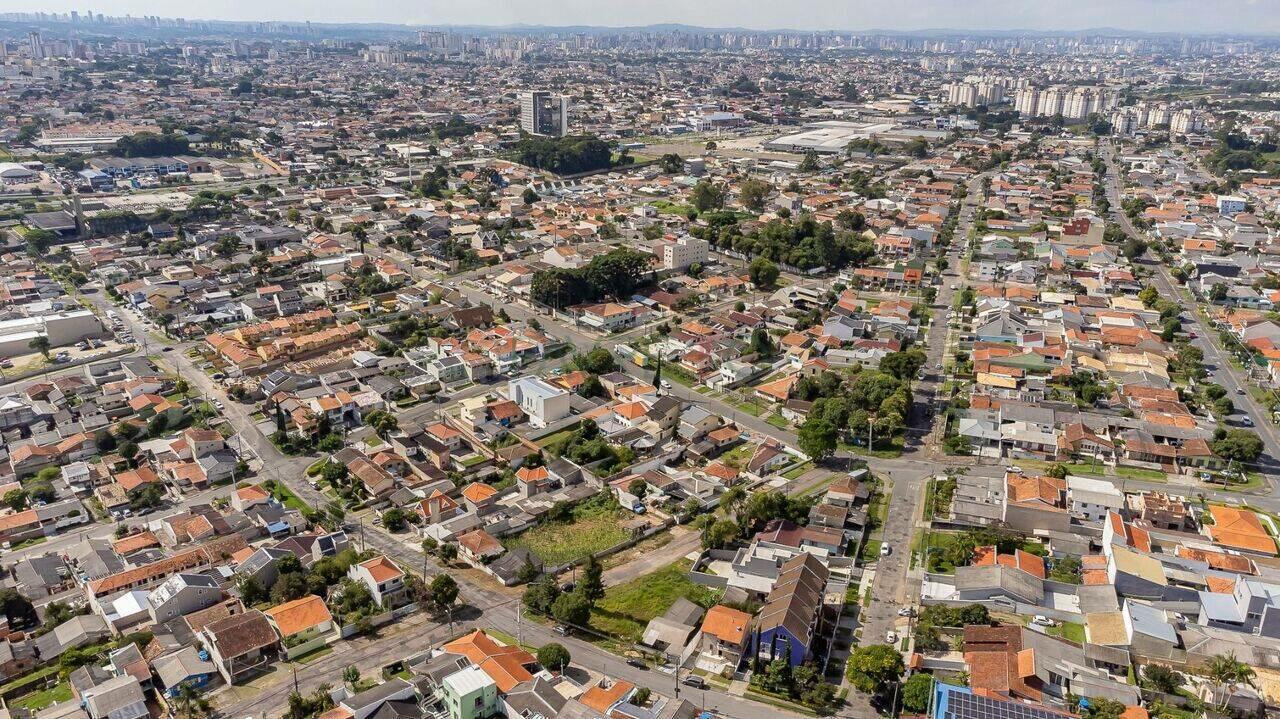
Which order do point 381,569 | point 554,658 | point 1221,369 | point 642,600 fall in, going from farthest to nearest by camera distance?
point 1221,369 < point 642,600 < point 381,569 < point 554,658

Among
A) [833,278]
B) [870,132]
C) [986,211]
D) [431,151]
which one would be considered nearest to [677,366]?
[833,278]

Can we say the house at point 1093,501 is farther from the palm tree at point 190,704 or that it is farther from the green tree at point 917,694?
the palm tree at point 190,704

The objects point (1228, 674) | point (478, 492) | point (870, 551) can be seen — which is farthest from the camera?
point (478, 492)

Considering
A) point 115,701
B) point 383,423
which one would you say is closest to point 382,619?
point 115,701

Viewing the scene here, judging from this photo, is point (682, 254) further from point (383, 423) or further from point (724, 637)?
point (724, 637)

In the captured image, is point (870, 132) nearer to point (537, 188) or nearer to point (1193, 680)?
point (537, 188)

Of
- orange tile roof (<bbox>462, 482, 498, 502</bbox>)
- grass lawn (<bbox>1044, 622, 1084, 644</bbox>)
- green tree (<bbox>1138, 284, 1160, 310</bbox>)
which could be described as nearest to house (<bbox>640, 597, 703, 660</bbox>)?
orange tile roof (<bbox>462, 482, 498, 502</bbox>)

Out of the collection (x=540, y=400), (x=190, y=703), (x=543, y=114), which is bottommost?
(x=190, y=703)
